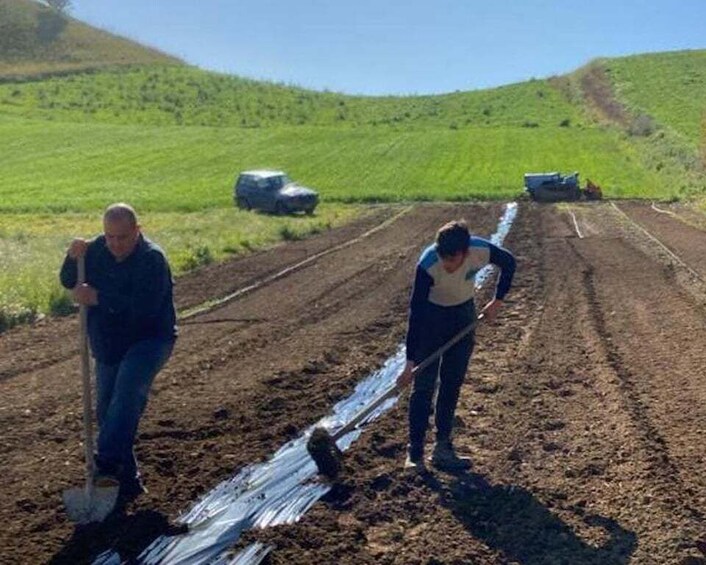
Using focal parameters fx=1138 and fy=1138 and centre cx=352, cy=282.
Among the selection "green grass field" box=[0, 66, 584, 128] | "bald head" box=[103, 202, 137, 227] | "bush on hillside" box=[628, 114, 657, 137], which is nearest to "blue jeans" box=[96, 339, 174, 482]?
"bald head" box=[103, 202, 137, 227]

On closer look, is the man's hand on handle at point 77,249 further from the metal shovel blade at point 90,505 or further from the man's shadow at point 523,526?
the man's shadow at point 523,526

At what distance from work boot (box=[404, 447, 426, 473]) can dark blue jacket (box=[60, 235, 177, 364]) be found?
6.16 ft

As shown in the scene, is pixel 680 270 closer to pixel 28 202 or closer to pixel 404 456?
pixel 404 456

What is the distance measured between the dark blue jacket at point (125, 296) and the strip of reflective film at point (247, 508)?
115 centimetres

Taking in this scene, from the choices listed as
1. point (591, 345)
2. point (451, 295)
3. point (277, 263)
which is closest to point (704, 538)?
point (451, 295)

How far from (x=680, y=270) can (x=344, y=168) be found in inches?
1376

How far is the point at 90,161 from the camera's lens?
5519cm

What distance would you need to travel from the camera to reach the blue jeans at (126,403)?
7062mm

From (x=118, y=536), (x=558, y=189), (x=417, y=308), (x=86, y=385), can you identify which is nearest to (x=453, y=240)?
(x=417, y=308)

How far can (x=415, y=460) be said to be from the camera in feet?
26.0

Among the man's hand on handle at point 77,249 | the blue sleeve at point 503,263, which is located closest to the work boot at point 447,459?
the blue sleeve at point 503,263

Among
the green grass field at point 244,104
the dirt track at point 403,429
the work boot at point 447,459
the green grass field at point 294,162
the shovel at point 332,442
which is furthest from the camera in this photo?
the green grass field at point 244,104

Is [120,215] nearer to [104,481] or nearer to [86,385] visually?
[86,385]

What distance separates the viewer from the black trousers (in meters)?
7.89
